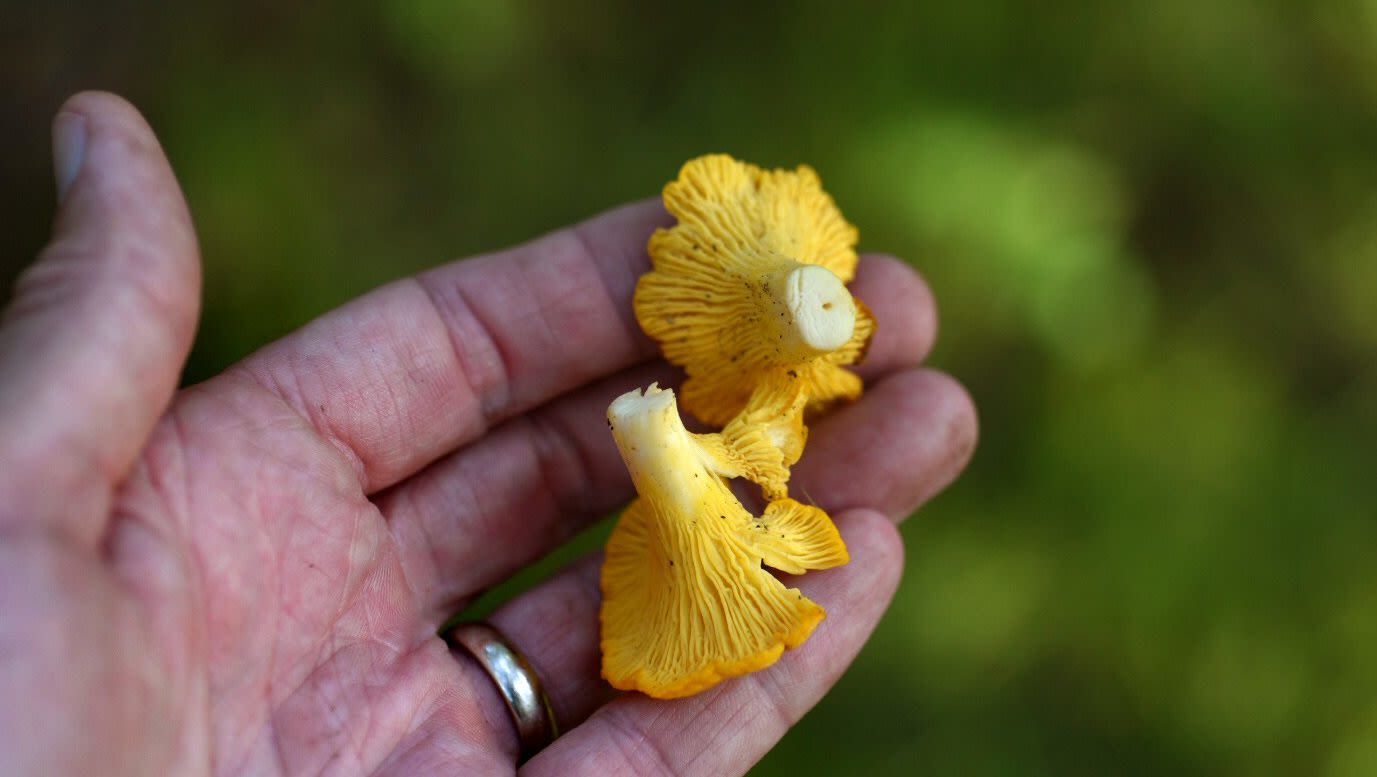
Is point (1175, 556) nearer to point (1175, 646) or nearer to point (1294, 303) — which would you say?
point (1175, 646)

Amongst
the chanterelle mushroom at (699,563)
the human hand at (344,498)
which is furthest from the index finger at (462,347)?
the chanterelle mushroom at (699,563)

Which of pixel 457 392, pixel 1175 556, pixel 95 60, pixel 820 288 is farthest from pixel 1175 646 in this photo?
pixel 95 60

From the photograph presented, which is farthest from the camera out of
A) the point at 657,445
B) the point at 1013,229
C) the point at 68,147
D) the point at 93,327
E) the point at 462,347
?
the point at 1013,229

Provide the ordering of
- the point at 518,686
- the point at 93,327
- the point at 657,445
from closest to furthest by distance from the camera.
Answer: the point at 93,327, the point at 657,445, the point at 518,686

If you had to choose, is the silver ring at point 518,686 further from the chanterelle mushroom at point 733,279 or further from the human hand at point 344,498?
the chanterelle mushroom at point 733,279

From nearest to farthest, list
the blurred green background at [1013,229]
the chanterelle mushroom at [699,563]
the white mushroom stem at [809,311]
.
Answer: the chanterelle mushroom at [699,563] → the white mushroom stem at [809,311] → the blurred green background at [1013,229]

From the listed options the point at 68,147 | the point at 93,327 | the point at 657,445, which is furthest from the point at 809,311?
the point at 68,147

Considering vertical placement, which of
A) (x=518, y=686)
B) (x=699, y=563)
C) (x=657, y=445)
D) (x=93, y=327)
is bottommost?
(x=518, y=686)

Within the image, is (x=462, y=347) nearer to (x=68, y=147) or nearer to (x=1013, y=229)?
(x=68, y=147)
